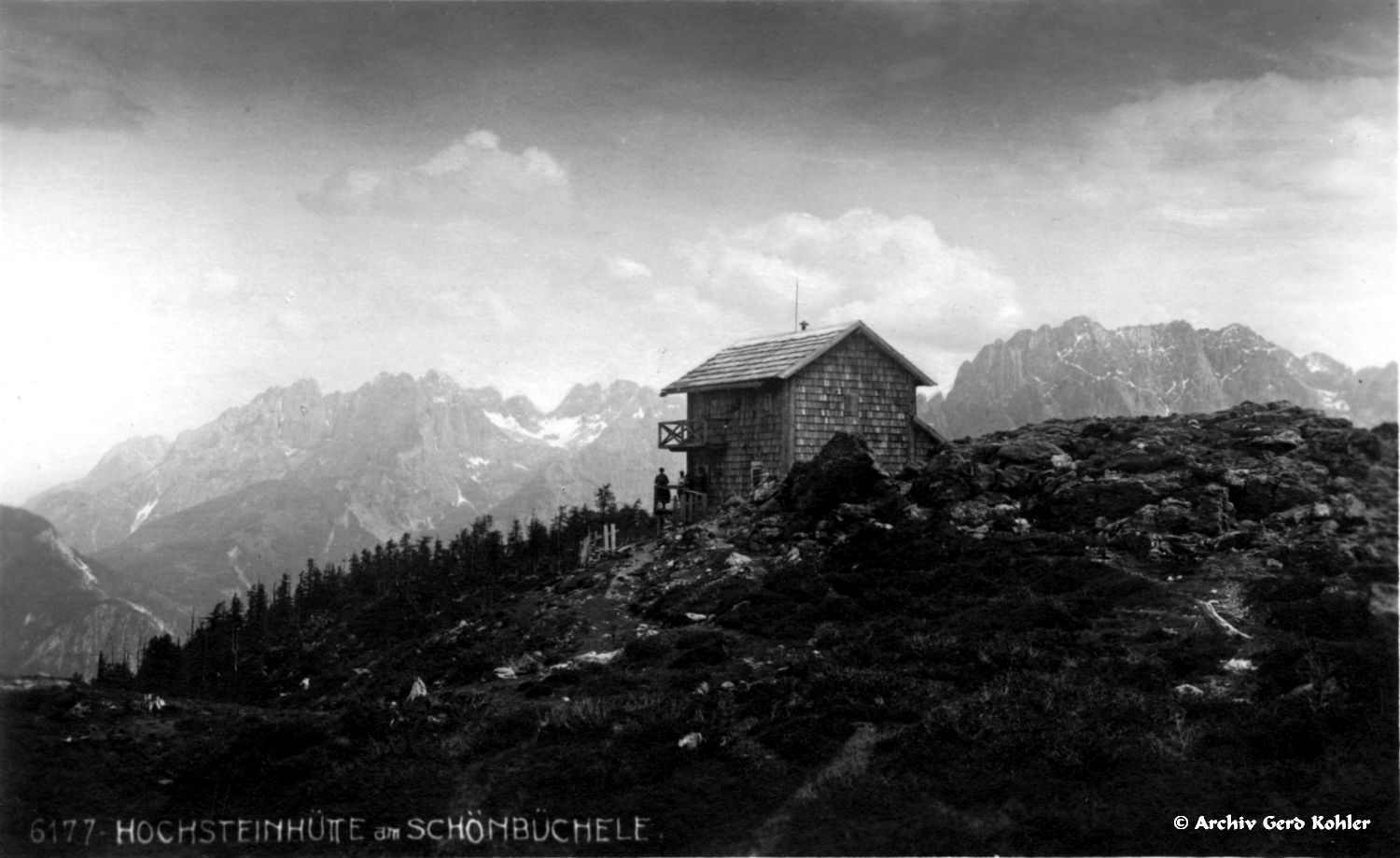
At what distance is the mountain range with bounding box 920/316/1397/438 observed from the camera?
23.5 metres

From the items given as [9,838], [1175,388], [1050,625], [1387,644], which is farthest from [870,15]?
[1175,388]

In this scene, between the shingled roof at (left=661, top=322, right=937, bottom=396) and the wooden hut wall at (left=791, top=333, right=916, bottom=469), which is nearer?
the shingled roof at (left=661, top=322, right=937, bottom=396)

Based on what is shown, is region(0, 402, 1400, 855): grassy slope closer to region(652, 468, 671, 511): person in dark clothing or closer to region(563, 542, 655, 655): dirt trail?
region(563, 542, 655, 655): dirt trail

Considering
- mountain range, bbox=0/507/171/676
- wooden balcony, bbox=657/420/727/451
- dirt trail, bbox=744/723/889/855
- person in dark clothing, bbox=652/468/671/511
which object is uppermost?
wooden balcony, bbox=657/420/727/451

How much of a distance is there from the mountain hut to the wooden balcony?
0.11 ft

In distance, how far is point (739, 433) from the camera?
34.8m

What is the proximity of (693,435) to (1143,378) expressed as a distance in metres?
53.1

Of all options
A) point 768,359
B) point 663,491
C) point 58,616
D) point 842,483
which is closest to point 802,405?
point 768,359

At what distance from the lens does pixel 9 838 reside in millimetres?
13070

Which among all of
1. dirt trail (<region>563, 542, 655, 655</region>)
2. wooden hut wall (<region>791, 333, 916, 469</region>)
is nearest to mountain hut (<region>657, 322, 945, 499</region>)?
wooden hut wall (<region>791, 333, 916, 469</region>)

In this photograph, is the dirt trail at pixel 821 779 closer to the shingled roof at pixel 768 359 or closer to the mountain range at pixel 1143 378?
the mountain range at pixel 1143 378

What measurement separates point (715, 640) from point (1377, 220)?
51.6ft

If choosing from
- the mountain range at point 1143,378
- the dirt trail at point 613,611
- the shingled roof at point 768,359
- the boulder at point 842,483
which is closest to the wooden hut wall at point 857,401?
the shingled roof at point 768,359

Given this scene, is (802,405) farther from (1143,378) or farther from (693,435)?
(1143,378)
